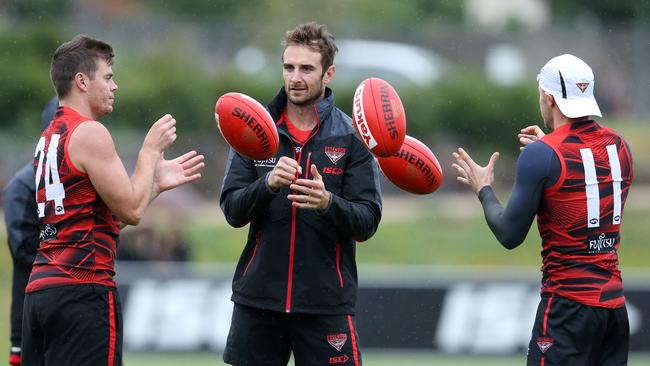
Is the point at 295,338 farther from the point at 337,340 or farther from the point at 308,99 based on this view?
the point at 308,99

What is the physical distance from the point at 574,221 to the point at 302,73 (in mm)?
1563

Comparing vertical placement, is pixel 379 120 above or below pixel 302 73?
below

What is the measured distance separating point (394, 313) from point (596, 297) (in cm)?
530

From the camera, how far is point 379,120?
537 centimetres


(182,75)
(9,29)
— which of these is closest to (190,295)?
(182,75)

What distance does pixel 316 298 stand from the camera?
17.9ft

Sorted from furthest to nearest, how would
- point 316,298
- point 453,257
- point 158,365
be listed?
point 453,257 < point 158,365 < point 316,298

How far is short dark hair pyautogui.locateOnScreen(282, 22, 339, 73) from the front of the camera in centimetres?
561

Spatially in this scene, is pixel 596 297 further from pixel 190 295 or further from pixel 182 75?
pixel 182 75

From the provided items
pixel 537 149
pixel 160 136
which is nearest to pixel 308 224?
pixel 160 136

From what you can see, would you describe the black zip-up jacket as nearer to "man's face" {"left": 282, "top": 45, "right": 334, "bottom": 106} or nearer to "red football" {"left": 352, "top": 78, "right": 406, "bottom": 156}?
"man's face" {"left": 282, "top": 45, "right": 334, "bottom": 106}

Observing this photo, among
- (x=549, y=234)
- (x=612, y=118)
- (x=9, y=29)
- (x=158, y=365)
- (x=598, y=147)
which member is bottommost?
(x=158, y=365)

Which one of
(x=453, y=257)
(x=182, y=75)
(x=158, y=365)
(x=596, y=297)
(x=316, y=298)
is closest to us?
(x=596, y=297)

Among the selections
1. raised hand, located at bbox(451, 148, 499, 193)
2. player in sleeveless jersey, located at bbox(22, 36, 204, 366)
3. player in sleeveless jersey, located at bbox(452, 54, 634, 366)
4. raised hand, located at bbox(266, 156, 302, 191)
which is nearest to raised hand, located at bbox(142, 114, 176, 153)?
player in sleeveless jersey, located at bbox(22, 36, 204, 366)
